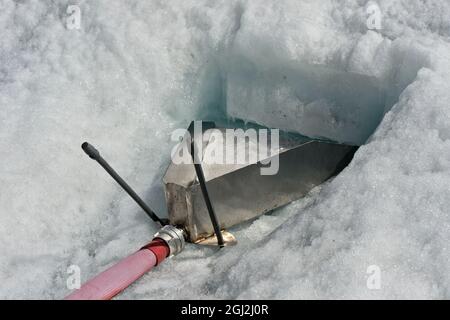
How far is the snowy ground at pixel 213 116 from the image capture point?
1015mm

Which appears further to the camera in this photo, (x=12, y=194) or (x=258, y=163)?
(x=12, y=194)

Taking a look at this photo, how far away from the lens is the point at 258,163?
50.3 inches

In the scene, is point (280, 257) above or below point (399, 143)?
below

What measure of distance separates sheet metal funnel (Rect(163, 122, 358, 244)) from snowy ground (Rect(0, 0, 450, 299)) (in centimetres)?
4

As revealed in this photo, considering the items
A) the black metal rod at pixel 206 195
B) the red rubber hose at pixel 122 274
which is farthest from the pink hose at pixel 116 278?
the black metal rod at pixel 206 195

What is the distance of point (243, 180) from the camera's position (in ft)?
4.16

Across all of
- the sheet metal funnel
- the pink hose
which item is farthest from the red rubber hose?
the sheet metal funnel

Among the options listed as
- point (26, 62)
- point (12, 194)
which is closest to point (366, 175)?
point (12, 194)

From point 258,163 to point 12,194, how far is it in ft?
2.34

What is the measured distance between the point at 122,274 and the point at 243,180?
40 centimetres

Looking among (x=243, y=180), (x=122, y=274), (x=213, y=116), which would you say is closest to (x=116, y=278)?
(x=122, y=274)

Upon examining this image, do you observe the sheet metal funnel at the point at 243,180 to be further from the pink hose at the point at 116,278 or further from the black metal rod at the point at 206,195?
the pink hose at the point at 116,278

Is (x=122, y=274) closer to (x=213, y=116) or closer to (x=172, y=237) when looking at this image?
(x=172, y=237)
